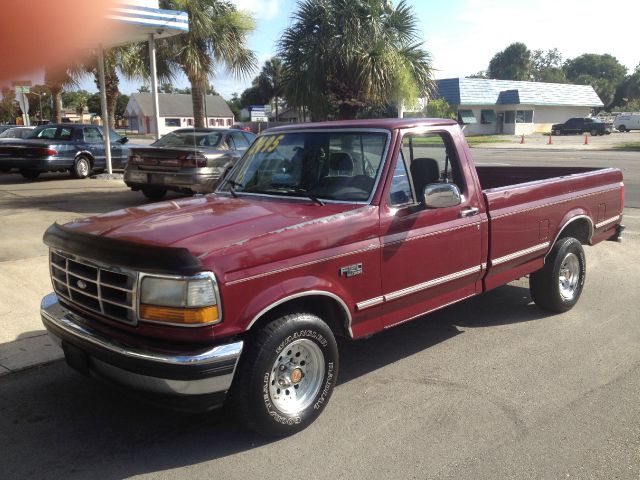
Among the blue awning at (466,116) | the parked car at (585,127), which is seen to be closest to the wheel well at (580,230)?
the blue awning at (466,116)

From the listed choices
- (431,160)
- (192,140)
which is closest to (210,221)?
(431,160)

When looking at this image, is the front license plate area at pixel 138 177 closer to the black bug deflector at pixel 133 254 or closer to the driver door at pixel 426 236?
the driver door at pixel 426 236

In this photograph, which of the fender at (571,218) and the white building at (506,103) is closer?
the fender at (571,218)

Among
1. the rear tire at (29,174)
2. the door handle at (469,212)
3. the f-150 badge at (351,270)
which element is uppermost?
the door handle at (469,212)

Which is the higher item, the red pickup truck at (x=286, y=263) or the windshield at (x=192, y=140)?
the windshield at (x=192, y=140)

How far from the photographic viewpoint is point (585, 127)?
52406 mm

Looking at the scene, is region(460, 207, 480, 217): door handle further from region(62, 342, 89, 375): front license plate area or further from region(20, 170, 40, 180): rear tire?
region(20, 170, 40, 180): rear tire

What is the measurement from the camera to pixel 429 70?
12016 mm

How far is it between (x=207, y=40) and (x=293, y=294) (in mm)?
15234

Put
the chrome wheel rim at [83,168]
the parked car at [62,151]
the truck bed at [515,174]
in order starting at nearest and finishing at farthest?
the truck bed at [515,174]
the parked car at [62,151]
the chrome wheel rim at [83,168]

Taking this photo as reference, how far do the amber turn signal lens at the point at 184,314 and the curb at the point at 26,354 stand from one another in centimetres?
177

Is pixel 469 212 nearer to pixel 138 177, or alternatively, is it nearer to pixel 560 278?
pixel 560 278

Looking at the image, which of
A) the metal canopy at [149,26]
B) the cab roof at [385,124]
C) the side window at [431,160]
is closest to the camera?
the cab roof at [385,124]

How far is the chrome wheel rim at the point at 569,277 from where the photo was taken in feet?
19.0
